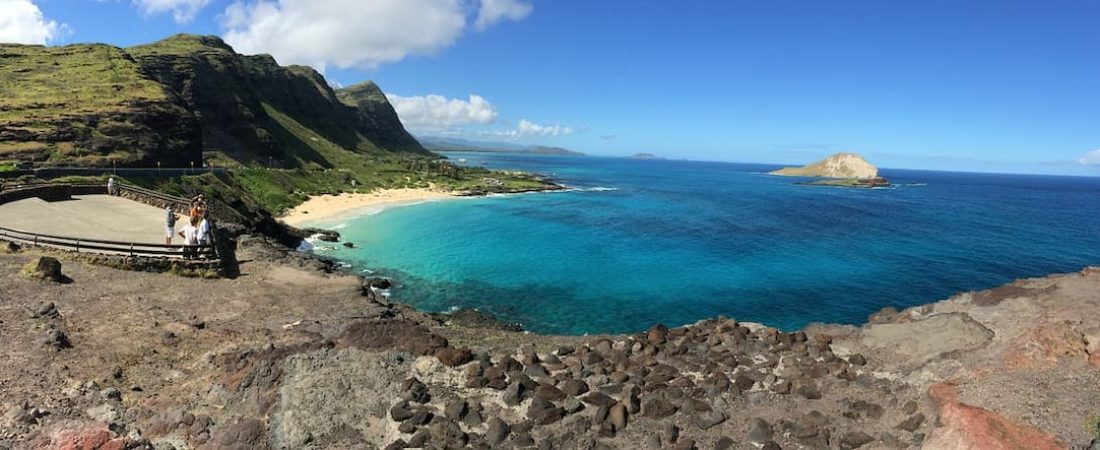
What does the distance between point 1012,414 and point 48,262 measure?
113 ft

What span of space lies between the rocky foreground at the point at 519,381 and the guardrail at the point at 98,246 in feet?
10.8

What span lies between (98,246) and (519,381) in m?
23.8

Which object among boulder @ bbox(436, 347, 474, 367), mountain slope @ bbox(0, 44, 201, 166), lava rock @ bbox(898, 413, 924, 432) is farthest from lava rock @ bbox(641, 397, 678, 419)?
mountain slope @ bbox(0, 44, 201, 166)

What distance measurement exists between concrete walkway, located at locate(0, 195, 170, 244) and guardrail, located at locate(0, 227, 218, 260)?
2.99m

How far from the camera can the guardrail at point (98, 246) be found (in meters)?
26.2

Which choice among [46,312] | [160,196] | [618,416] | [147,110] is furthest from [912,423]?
[147,110]

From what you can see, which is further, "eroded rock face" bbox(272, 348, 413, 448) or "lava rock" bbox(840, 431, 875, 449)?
"eroded rock face" bbox(272, 348, 413, 448)

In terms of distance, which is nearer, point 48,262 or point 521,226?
point 48,262

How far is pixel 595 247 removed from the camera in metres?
56.5

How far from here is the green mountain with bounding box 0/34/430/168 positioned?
56781mm

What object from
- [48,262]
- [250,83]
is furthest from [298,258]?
[250,83]

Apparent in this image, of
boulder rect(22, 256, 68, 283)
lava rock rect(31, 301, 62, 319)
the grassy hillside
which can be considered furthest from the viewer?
the grassy hillside

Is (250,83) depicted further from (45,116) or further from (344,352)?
(344,352)

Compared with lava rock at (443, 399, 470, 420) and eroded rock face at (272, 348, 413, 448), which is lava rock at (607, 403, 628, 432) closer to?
lava rock at (443, 399, 470, 420)
